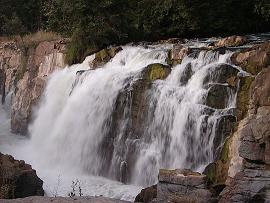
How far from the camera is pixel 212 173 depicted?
10789 mm

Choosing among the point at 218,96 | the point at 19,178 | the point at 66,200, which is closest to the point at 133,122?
the point at 218,96

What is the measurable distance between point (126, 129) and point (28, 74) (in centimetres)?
1072

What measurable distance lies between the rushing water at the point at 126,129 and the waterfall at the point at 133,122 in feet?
0.07

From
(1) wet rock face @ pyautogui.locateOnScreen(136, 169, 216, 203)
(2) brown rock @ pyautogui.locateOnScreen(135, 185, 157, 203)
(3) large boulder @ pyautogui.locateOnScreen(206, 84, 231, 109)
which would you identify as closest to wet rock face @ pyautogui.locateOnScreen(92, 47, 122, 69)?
(3) large boulder @ pyautogui.locateOnScreen(206, 84, 231, 109)

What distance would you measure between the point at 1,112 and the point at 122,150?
14524mm

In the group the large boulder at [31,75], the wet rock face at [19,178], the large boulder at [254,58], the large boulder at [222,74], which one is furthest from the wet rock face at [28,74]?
the wet rock face at [19,178]

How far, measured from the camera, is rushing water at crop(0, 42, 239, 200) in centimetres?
1267

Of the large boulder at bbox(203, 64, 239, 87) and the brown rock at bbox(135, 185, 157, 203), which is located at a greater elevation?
the large boulder at bbox(203, 64, 239, 87)

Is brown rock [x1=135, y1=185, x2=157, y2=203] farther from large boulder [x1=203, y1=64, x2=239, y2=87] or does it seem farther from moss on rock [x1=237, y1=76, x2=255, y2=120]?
large boulder [x1=203, y1=64, x2=239, y2=87]

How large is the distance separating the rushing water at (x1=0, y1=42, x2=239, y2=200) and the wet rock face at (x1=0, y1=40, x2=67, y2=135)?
10.8 feet

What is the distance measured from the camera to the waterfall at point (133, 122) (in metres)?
12.6

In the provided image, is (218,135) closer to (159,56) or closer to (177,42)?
(159,56)

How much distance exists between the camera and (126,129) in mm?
14562

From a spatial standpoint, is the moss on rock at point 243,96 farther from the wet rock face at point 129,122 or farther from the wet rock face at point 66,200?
the wet rock face at point 66,200
